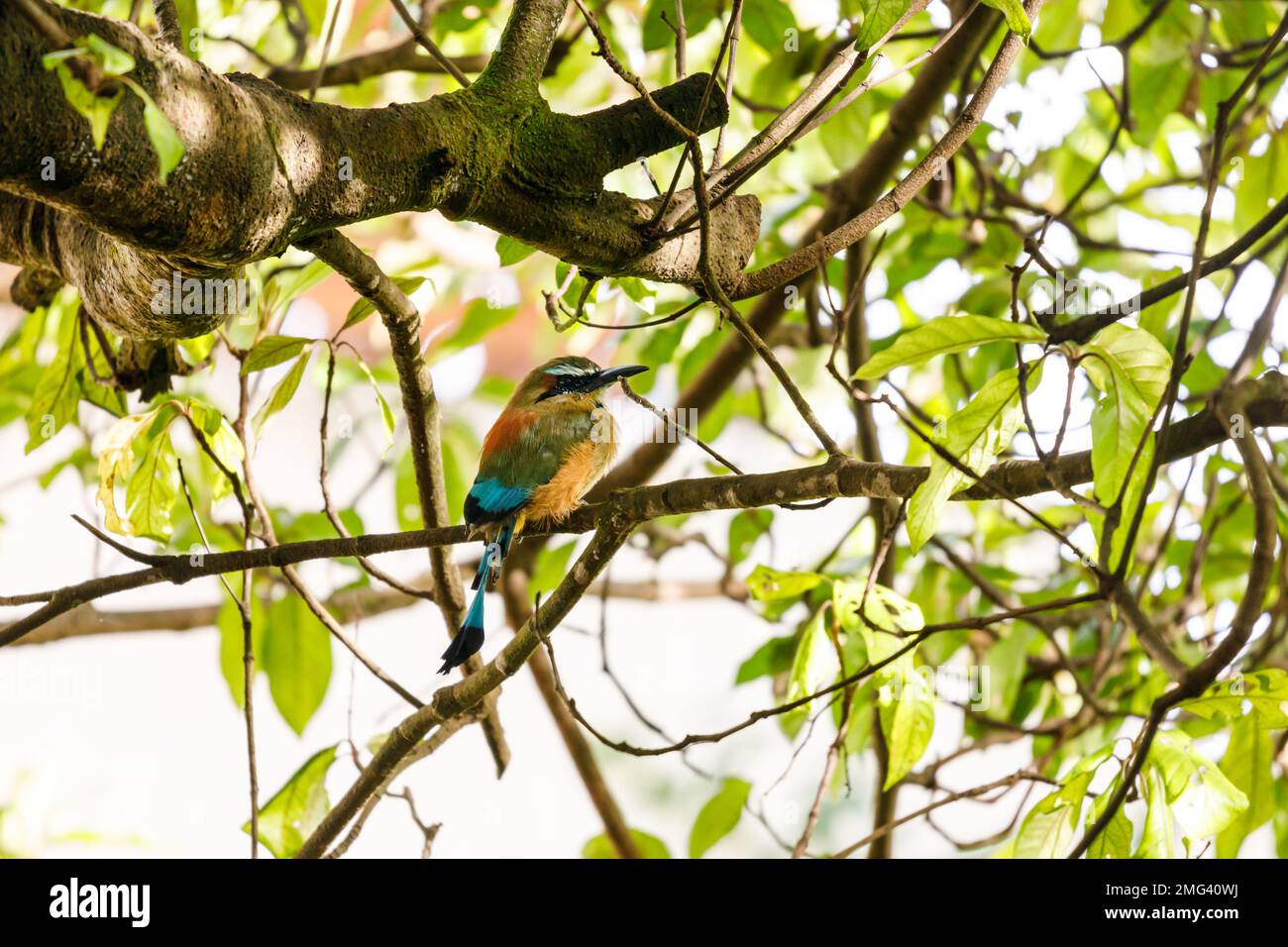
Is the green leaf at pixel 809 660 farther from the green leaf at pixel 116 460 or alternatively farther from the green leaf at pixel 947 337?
the green leaf at pixel 116 460

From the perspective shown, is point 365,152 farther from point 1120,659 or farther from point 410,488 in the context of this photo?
point 1120,659

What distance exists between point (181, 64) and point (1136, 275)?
2076mm

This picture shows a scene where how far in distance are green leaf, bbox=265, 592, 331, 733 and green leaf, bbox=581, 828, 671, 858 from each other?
822 mm

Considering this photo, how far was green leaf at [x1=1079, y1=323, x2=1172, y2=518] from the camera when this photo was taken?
40.8 inches

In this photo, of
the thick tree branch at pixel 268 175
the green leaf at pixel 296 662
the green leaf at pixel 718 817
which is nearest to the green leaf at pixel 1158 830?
the thick tree branch at pixel 268 175

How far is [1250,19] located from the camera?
2.20m

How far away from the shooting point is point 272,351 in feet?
4.92

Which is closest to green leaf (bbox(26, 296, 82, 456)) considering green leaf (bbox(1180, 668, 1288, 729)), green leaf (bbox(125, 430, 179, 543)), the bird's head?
green leaf (bbox(125, 430, 179, 543))

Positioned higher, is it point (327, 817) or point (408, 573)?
point (408, 573)

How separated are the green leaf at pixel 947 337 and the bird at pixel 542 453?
0.74 meters

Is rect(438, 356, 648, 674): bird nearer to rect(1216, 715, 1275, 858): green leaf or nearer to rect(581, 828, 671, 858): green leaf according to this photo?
rect(581, 828, 671, 858): green leaf

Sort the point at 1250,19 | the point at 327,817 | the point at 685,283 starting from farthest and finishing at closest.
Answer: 1. the point at 1250,19
2. the point at 327,817
3. the point at 685,283
